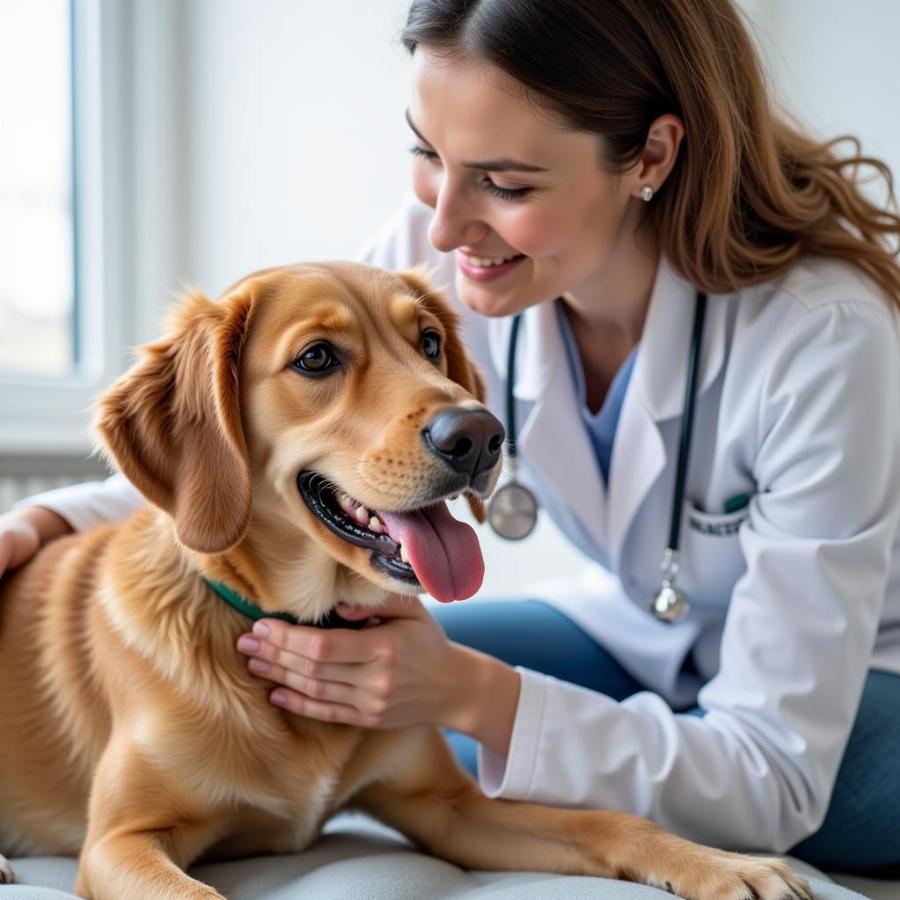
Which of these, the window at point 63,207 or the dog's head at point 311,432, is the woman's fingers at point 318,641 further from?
the window at point 63,207

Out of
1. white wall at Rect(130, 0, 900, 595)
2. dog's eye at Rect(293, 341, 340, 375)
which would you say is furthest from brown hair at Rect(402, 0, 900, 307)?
white wall at Rect(130, 0, 900, 595)

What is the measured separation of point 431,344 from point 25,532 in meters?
0.75

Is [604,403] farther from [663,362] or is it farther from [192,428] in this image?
[192,428]

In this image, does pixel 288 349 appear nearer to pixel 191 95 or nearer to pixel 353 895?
pixel 353 895

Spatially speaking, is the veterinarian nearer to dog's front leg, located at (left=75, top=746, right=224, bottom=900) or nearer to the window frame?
dog's front leg, located at (left=75, top=746, right=224, bottom=900)

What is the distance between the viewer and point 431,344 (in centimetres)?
170

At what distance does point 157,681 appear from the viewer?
58.9 inches

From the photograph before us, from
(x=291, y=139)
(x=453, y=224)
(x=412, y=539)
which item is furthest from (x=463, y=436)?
(x=291, y=139)

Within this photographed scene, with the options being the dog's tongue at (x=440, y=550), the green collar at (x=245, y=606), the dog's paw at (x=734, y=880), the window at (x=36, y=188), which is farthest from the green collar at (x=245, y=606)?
the window at (x=36, y=188)

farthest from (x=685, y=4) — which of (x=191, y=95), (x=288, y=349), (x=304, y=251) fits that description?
(x=191, y=95)

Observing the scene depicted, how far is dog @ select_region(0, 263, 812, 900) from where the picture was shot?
1.39m

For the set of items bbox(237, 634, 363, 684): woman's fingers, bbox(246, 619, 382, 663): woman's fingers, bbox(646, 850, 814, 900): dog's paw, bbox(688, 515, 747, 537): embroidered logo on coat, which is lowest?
bbox(646, 850, 814, 900): dog's paw

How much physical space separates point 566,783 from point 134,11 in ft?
9.55

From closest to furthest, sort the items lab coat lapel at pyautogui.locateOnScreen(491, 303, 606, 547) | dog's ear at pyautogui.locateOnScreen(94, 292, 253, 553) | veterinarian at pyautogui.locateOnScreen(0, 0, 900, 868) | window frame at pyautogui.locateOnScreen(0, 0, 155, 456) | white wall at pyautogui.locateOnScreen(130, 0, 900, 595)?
1. dog's ear at pyautogui.locateOnScreen(94, 292, 253, 553)
2. veterinarian at pyautogui.locateOnScreen(0, 0, 900, 868)
3. lab coat lapel at pyautogui.locateOnScreen(491, 303, 606, 547)
4. white wall at pyautogui.locateOnScreen(130, 0, 900, 595)
5. window frame at pyautogui.locateOnScreen(0, 0, 155, 456)
